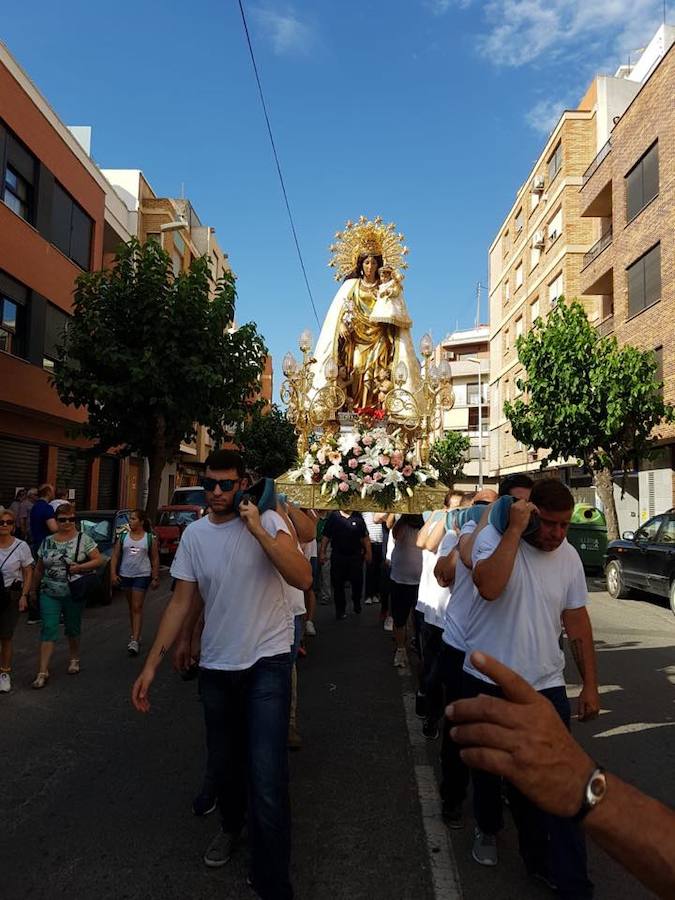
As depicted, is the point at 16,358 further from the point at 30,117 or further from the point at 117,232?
the point at 117,232

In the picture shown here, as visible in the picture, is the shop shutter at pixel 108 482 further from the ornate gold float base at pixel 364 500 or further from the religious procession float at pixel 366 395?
the ornate gold float base at pixel 364 500

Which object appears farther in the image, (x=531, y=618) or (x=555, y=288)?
(x=555, y=288)

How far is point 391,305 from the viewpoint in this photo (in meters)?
10.1

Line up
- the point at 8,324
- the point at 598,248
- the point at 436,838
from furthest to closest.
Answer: the point at 598,248 < the point at 8,324 < the point at 436,838

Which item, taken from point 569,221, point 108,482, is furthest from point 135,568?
point 569,221

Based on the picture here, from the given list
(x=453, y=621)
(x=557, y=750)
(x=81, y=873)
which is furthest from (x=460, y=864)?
(x=557, y=750)

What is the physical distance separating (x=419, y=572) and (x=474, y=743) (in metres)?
6.04

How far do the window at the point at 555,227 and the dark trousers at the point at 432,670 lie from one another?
93.0 ft

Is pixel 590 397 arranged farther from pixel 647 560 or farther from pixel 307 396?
pixel 307 396

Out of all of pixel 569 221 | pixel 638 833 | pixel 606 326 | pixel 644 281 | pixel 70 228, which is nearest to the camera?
pixel 638 833

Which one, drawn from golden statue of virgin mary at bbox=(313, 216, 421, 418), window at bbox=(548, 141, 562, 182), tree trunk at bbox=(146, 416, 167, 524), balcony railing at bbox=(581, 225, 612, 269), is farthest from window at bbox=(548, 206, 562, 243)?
golden statue of virgin mary at bbox=(313, 216, 421, 418)

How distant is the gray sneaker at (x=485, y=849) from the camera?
3367mm

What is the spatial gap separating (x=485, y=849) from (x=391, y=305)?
25.7 feet

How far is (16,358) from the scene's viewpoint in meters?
17.1
